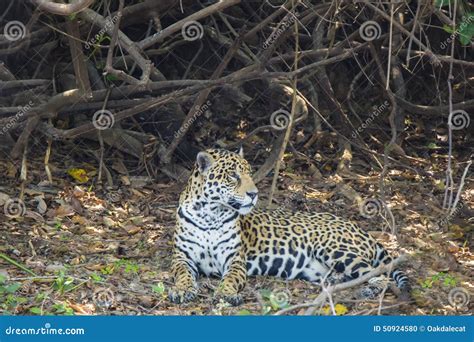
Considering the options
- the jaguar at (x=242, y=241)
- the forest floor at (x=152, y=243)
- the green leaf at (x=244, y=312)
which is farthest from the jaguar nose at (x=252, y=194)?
the green leaf at (x=244, y=312)

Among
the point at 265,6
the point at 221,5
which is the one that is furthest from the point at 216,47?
the point at 221,5

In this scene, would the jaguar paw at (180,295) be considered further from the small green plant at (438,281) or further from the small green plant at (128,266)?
the small green plant at (438,281)

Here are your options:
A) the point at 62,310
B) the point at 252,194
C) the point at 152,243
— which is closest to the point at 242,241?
the point at 252,194

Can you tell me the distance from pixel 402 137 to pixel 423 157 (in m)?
0.33

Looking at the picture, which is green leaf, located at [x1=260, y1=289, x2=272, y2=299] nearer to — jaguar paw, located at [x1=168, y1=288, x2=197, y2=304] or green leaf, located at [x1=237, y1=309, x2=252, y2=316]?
green leaf, located at [x1=237, y1=309, x2=252, y2=316]

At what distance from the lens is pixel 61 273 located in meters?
7.34

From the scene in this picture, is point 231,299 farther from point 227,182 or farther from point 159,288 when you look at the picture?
point 227,182

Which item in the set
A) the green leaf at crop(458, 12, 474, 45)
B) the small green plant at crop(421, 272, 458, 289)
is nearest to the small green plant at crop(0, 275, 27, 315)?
the small green plant at crop(421, 272, 458, 289)

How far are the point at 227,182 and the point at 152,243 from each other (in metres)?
1.14

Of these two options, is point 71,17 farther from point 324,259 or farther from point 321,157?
point 321,157

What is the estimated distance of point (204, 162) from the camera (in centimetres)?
813

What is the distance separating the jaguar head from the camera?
8.00 meters

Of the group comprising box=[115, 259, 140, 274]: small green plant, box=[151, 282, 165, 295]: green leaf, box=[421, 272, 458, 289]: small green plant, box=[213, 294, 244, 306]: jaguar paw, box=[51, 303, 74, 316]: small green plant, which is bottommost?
box=[421, 272, 458, 289]: small green plant

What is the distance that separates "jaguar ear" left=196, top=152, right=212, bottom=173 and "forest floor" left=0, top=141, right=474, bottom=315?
89 centimetres
